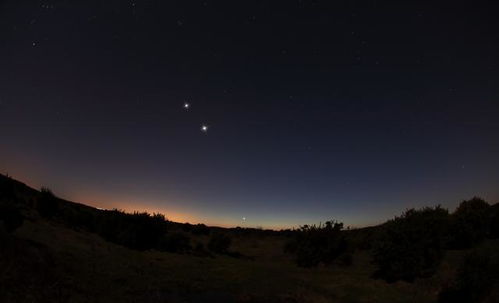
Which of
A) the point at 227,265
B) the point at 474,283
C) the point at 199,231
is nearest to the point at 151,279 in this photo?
the point at 227,265

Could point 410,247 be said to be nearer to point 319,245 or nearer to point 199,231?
point 319,245

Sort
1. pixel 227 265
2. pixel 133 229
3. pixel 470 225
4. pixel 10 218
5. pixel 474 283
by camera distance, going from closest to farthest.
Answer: pixel 474 283 → pixel 10 218 → pixel 227 265 → pixel 133 229 → pixel 470 225

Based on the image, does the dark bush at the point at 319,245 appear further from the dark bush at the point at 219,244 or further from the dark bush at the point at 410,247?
the dark bush at the point at 219,244

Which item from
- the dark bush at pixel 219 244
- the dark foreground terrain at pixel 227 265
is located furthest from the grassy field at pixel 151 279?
the dark bush at pixel 219 244

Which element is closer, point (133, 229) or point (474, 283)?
point (474, 283)

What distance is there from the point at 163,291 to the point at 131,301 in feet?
11.2

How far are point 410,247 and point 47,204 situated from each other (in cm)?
3385

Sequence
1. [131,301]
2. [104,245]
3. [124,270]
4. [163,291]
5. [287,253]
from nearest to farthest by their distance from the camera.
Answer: [131,301]
[163,291]
[124,270]
[104,245]
[287,253]

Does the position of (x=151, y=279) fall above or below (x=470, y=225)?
below

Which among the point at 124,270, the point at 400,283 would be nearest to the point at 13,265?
the point at 124,270

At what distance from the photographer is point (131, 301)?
53.6 ft

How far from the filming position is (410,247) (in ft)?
83.8

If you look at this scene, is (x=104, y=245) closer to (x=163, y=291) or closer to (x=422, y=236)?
(x=163, y=291)

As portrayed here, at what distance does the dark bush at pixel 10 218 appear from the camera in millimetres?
25891
